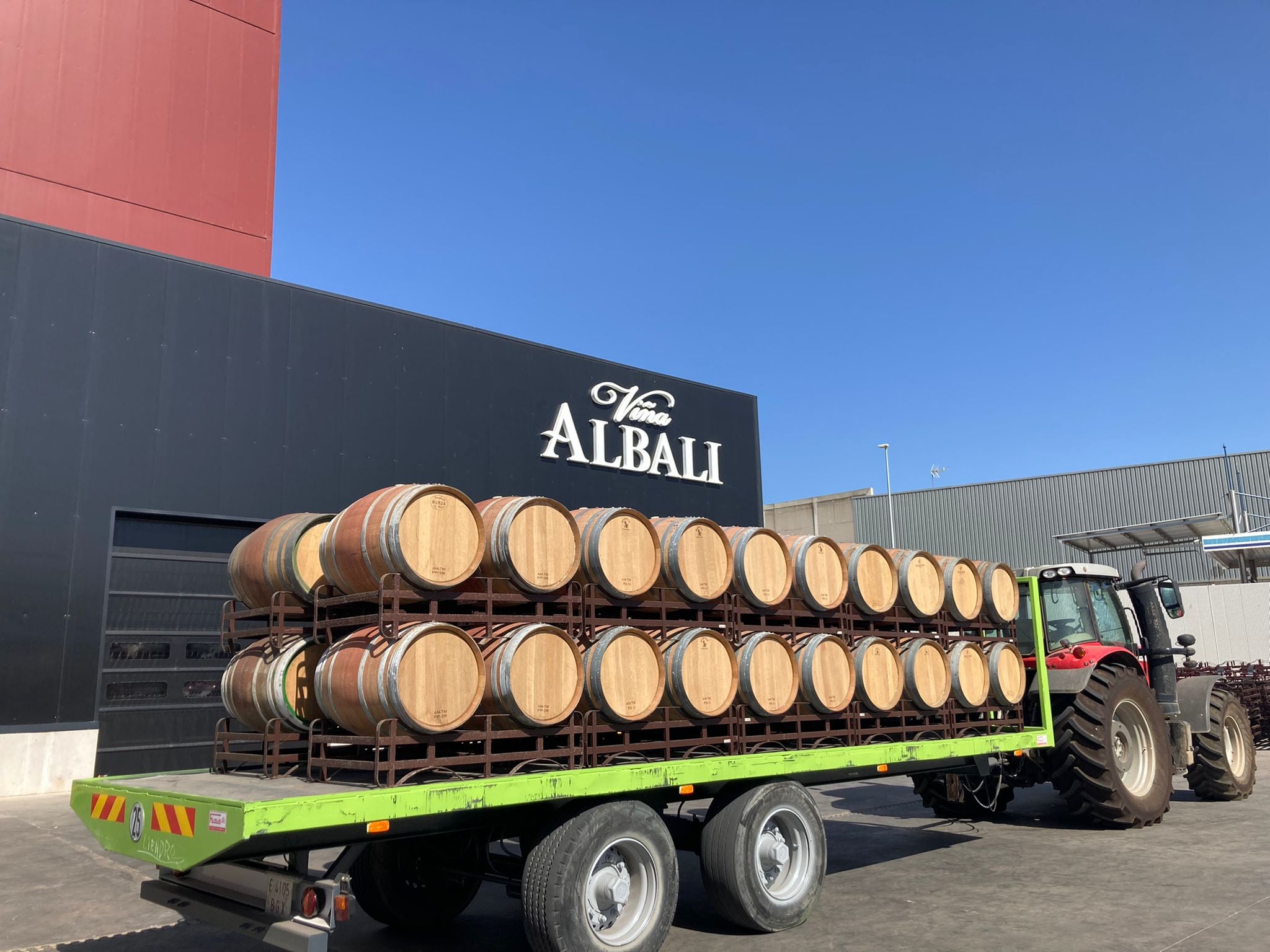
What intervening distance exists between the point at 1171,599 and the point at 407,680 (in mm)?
10186

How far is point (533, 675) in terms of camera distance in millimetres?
5699

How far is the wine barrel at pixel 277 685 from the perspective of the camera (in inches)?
240

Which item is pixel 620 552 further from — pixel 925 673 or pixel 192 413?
pixel 192 413

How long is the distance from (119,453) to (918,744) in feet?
36.0

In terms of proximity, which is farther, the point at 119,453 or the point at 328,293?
the point at 328,293

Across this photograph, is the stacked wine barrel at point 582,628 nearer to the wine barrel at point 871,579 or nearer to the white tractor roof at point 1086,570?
the wine barrel at point 871,579

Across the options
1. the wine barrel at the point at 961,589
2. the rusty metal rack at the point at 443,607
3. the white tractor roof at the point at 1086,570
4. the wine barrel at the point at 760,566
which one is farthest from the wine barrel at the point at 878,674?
the white tractor roof at the point at 1086,570

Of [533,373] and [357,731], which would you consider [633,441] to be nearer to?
[533,373]

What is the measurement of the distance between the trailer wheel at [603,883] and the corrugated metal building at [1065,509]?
34.3 m

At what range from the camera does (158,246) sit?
727 inches

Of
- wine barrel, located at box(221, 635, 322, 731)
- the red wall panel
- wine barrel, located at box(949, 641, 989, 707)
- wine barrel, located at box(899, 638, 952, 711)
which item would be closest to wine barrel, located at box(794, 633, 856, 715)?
wine barrel, located at box(899, 638, 952, 711)

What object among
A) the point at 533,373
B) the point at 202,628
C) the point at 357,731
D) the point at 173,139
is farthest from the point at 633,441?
the point at 357,731

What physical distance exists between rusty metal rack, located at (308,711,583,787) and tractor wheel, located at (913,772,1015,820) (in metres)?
5.79

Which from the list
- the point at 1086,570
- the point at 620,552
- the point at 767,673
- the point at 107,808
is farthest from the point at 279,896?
the point at 1086,570
